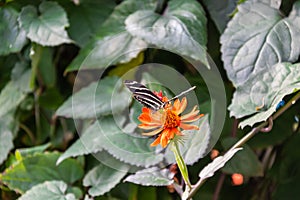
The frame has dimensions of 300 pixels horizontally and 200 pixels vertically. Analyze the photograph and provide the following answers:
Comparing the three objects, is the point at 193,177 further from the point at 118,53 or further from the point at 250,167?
the point at 118,53

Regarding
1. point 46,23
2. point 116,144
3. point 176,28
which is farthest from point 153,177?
point 46,23

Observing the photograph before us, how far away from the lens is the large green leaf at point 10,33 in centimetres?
87

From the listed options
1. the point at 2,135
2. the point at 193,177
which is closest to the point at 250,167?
the point at 193,177

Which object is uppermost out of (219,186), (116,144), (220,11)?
(220,11)

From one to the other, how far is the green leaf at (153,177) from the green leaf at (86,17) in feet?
0.98

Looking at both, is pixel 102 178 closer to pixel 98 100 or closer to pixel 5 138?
pixel 98 100

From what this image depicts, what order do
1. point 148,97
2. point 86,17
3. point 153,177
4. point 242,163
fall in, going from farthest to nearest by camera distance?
point 86,17 < point 242,163 < point 153,177 < point 148,97

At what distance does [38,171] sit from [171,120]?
37 centimetres

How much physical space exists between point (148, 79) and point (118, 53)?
0.21 ft

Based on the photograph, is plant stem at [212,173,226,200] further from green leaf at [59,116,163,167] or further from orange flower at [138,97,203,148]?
orange flower at [138,97,203,148]

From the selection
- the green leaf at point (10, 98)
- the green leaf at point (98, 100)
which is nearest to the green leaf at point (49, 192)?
the green leaf at point (98, 100)

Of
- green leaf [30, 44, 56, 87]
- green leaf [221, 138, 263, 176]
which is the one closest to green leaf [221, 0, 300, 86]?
green leaf [221, 138, 263, 176]

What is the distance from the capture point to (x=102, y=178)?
80cm

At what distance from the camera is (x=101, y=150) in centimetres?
80
